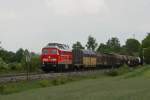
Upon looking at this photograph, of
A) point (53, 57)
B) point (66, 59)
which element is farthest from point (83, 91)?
point (66, 59)

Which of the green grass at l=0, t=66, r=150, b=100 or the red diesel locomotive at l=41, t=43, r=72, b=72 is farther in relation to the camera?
the red diesel locomotive at l=41, t=43, r=72, b=72

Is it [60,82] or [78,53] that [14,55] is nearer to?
[78,53]

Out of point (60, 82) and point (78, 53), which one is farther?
point (78, 53)

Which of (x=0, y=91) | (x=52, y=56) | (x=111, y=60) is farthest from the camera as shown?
(x=111, y=60)

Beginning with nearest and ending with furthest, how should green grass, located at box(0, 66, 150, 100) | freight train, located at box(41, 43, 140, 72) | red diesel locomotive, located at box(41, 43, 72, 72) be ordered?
green grass, located at box(0, 66, 150, 100)
red diesel locomotive, located at box(41, 43, 72, 72)
freight train, located at box(41, 43, 140, 72)

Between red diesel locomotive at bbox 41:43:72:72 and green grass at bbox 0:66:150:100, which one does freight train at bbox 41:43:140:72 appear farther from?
green grass at bbox 0:66:150:100

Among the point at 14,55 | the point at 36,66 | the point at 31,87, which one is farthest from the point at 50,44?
the point at 14,55

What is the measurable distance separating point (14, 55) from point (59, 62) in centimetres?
9698

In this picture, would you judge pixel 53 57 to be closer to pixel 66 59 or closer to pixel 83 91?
pixel 66 59

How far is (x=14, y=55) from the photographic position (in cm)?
16188

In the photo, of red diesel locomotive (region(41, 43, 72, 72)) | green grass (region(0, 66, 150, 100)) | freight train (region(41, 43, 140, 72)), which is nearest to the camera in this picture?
green grass (region(0, 66, 150, 100))

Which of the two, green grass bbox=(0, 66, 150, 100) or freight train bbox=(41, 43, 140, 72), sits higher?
freight train bbox=(41, 43, 140, 72)

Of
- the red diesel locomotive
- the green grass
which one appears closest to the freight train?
the red diesel locomotive

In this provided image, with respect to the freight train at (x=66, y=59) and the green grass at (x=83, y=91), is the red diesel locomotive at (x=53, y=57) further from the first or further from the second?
the green grass at (x=83, y=91)
